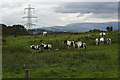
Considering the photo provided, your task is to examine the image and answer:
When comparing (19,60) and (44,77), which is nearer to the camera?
(44,77)

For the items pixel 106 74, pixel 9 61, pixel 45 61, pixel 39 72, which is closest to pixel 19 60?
pixel 9 61

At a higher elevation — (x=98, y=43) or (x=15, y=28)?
(x=15, y=28)

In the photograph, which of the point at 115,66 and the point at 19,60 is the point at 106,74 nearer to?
the point at 115,66

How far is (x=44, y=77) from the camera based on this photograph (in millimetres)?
14516

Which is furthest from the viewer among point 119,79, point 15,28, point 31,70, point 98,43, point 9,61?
point 15,28

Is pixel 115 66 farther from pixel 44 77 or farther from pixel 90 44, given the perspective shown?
pixel 90 44

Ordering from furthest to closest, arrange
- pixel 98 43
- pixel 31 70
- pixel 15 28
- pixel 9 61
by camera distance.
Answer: pixel 15 28
pixel 98 43
pixel 9 61
pixel 31 70

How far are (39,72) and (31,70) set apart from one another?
3.01ft

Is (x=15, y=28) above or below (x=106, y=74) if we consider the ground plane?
above

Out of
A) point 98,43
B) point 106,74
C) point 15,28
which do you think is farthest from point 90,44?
point 15,28

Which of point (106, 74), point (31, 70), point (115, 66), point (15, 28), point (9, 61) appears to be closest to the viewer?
point (106, 74)

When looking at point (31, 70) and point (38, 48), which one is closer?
point (31, 70)

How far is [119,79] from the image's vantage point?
1421cm

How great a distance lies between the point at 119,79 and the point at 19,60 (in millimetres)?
9209
